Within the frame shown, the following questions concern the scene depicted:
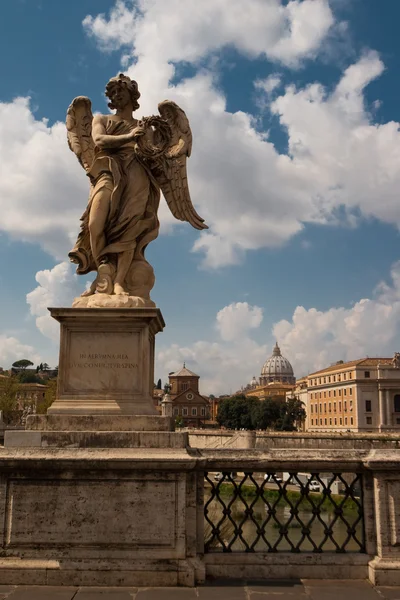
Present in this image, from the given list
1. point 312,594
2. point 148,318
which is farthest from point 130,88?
point 312,594

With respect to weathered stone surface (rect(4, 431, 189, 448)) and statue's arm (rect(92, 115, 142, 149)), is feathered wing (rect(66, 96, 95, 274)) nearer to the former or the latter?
statue's arm (rect(92, 115, 142, 149))

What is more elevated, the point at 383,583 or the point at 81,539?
the point at 81,539

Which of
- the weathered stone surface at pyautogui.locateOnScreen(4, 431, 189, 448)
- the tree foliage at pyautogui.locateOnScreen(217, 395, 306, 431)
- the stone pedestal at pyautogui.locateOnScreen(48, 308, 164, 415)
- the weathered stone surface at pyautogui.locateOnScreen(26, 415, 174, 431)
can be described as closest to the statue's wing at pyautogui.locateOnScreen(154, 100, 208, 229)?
the stone pedestal at pyautogui.locateOnScreen(48, 308, 164, 415)

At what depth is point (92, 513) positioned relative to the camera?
533cm

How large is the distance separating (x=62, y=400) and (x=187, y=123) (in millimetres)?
3856

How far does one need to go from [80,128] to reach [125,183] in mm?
1137

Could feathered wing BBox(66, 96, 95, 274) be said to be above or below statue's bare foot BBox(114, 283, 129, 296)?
above

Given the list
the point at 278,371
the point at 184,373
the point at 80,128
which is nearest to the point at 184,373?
the point at 184,373

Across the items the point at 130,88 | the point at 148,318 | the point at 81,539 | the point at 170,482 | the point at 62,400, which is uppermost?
the point at 130,88

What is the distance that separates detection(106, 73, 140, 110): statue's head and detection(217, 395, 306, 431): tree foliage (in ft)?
323

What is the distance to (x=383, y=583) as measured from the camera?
5.19 meters

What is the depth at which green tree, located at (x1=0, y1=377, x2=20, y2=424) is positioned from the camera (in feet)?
199

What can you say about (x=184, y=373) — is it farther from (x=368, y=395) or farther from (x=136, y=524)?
(x=136, y=524)

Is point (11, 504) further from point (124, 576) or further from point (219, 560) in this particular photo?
point (219, 560)
